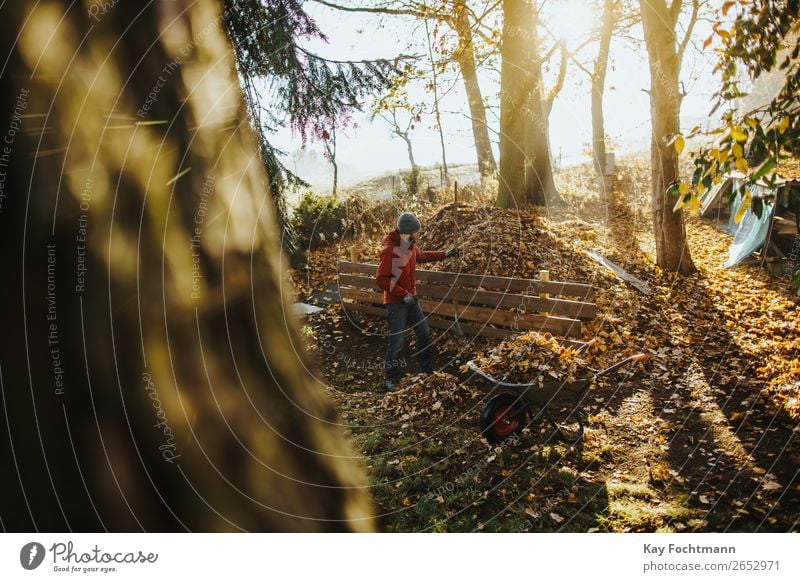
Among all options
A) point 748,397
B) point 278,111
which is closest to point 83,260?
point 278,111

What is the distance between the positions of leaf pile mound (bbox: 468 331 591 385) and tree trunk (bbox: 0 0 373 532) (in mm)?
2157

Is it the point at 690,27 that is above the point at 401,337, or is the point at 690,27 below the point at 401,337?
above

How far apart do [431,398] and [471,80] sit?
4966mm

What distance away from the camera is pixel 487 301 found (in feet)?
18.3

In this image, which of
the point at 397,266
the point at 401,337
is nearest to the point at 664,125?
the point at 397,266

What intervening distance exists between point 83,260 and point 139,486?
41.6 inches

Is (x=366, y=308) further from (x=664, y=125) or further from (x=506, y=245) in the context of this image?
(x=664, y=125)

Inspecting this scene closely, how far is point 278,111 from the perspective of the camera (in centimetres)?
435

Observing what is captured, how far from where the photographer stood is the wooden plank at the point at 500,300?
5.03 meters

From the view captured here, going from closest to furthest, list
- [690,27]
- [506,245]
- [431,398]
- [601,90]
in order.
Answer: [431,398] < [506,245] < [690,27] < [601,90]

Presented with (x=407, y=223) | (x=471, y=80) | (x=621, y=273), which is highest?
(x=471, y=80)

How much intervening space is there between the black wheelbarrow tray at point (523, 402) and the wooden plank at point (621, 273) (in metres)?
3.11

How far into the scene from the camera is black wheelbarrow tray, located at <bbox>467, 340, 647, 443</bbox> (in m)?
3.94
